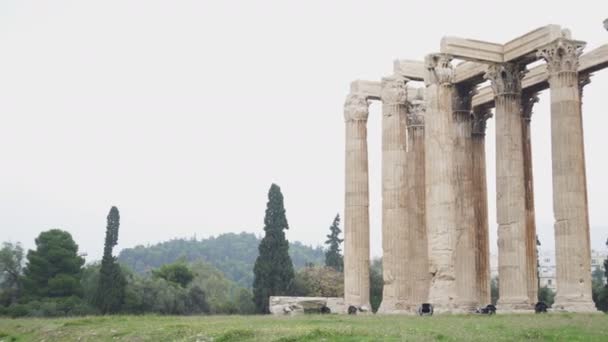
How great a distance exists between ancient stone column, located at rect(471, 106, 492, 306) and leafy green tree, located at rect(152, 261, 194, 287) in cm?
5253

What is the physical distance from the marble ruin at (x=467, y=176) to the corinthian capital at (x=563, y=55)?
1.8 inches

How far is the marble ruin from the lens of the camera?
38.9 m

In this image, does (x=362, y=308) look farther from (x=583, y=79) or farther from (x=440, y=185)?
(x=583, y=79)

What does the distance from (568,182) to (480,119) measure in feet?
38.8

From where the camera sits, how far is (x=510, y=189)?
4181 centimetres

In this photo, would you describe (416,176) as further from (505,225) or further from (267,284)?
(267,284)

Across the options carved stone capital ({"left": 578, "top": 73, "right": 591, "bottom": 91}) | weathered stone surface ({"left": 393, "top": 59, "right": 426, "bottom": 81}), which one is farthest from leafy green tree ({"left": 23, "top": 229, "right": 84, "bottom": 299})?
carved stone capital ({"left": 578, "top": 73, "right": 591, "bottom": 91})

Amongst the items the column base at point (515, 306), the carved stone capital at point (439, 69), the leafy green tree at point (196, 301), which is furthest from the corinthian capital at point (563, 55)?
the leafy green tree at point (196, 301)

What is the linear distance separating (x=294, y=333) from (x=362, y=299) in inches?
815

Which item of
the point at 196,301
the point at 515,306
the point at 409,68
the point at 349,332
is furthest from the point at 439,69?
the point at 196,301

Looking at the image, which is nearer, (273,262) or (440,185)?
(440,185)

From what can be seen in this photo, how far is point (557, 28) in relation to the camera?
40.0m

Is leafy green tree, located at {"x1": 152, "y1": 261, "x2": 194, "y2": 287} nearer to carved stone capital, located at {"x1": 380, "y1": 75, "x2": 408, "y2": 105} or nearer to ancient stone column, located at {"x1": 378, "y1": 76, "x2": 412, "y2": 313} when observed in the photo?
ancient stone column, located at {"x1": 378, "y1": 76, "x2": 412, "y2": 313}

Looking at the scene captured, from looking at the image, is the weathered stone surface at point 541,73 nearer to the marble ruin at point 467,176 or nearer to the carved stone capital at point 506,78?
the marble ruin at point 467,176
